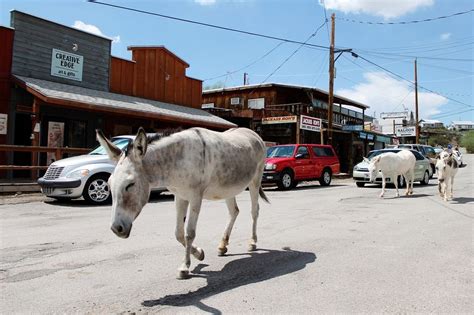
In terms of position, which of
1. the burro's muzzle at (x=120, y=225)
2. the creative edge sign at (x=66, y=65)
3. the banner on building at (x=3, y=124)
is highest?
the creative edge sign at (x=66, y=65)

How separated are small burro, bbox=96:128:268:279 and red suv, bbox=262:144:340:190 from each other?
11.7 m

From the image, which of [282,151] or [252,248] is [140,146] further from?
[282,151]

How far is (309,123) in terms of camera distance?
25812 mm

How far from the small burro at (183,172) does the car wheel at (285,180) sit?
11.9 metres

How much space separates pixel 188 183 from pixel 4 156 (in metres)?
14.6

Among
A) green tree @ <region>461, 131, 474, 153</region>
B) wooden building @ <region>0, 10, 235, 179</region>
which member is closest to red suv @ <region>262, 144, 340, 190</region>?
wooden building @ <region>0, 10, 235, 179</region>

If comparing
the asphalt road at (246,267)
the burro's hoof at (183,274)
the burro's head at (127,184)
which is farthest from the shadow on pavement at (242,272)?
the burro's head at (127,184)

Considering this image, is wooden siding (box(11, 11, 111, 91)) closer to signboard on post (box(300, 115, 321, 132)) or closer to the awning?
→ the awning

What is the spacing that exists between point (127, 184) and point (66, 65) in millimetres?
16629

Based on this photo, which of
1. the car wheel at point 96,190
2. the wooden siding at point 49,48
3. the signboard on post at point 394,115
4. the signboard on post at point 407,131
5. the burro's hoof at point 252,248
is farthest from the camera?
the signboard on post at point 394,115

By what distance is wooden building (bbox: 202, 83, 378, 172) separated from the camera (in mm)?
29609

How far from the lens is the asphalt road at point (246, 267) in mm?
3924

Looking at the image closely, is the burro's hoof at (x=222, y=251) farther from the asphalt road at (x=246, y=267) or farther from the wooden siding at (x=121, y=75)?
the wooden siding at (x=121, y=75)

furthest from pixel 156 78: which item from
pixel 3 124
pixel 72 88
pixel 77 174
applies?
pixel 77 174
